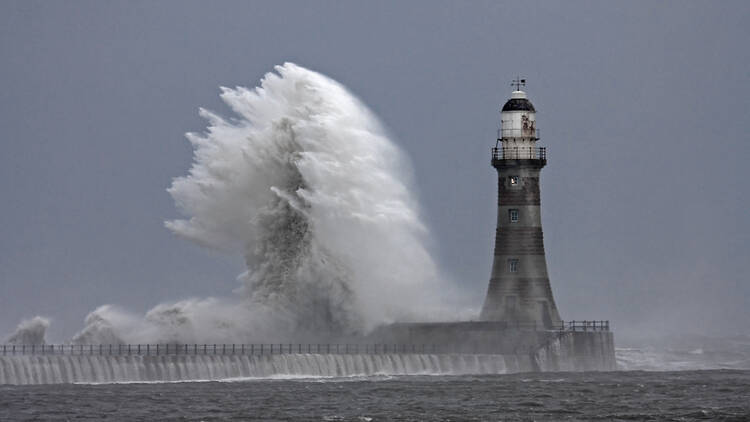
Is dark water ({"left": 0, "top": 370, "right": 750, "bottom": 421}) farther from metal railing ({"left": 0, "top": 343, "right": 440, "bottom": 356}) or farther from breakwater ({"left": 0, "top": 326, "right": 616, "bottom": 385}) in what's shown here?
metal railing ({"left": 0, "top": 343, "right": 440, "bottom": 356})

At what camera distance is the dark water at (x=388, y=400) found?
50.4m

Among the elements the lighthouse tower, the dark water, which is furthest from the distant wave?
the dark water

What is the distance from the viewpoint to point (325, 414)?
50.6 m

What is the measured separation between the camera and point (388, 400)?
54688 mm

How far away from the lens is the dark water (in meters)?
50.4

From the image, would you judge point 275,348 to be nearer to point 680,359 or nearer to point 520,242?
point 520,242

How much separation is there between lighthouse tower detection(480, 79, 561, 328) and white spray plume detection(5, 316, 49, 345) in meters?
16.0

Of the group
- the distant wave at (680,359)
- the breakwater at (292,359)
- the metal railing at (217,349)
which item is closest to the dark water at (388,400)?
the breakwater at (292,359)

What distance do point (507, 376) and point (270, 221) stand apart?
10.2 meters

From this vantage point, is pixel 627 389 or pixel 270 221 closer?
pixel 627 389

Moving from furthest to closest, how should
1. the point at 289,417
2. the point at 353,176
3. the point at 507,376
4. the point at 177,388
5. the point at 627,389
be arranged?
the point at 353,176 < the point at 507,376 < the point at 627,389 < the point at 177,388 < the point at 289,417

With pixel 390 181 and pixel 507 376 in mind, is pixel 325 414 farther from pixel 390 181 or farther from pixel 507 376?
pixel 390 181

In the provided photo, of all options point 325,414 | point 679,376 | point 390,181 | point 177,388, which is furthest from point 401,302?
point 325,414

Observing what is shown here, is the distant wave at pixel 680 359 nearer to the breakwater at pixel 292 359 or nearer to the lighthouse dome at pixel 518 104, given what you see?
the breakwater at pixel 292 359
